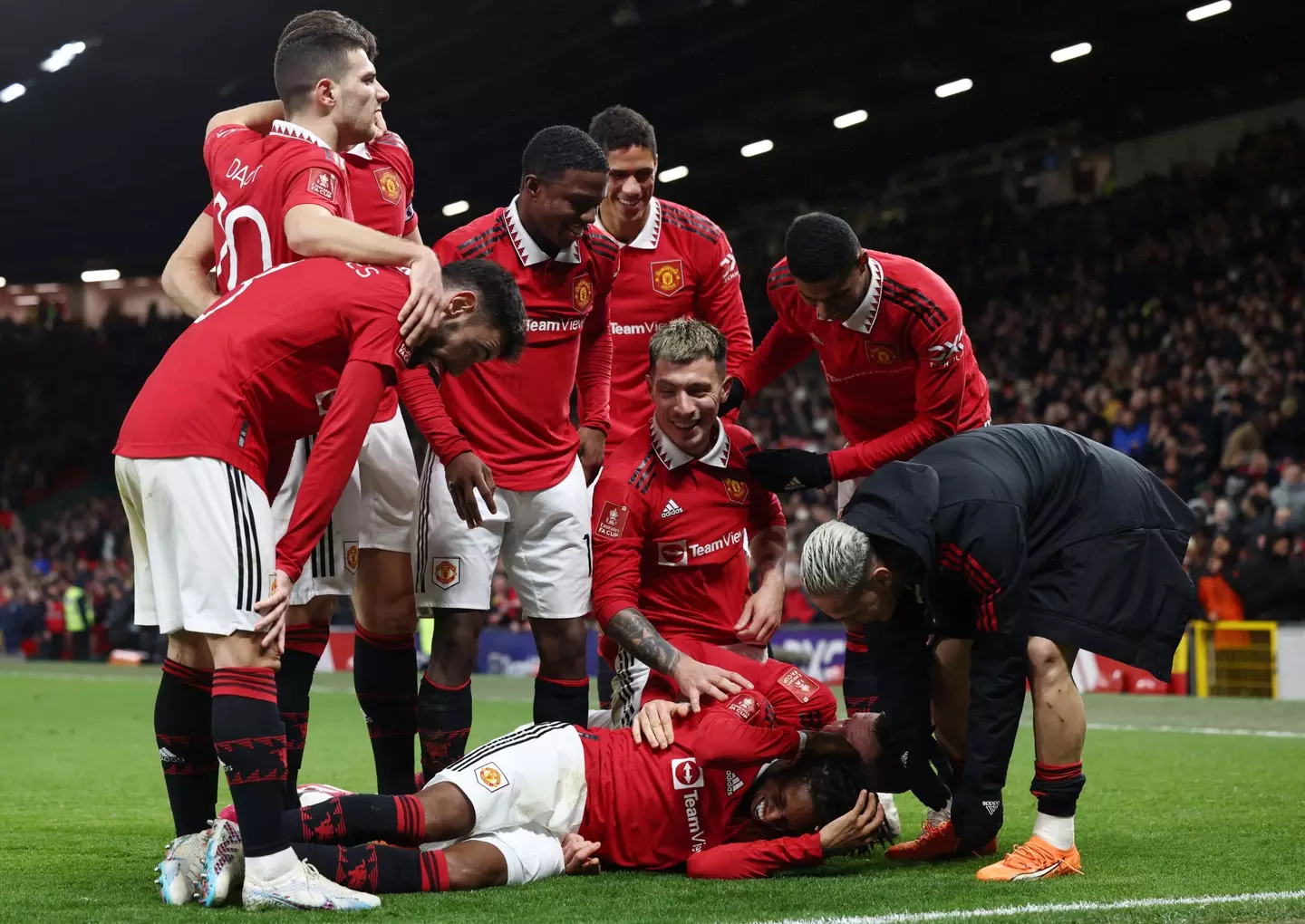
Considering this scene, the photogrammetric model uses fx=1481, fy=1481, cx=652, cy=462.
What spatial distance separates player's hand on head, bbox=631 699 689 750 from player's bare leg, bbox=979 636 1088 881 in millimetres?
976

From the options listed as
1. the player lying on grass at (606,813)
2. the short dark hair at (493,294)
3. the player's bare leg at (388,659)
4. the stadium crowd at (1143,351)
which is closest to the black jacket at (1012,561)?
the player lying on grass at (606,813)

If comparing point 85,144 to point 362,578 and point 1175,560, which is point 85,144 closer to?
point 362,578

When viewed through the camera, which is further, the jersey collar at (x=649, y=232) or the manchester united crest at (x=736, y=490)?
the jersey collar at (x=649, y=232)

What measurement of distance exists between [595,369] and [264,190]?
5.18ft

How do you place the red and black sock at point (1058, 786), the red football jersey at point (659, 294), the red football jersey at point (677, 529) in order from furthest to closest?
the red football jersey at point (659, 294) → the red football jersey at point (677, 529) → the red and black sock at point (1058, 786)

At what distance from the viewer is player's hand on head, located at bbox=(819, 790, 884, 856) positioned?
423 cm

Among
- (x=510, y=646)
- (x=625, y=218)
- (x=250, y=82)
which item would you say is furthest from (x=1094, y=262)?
(x=625, y=218)

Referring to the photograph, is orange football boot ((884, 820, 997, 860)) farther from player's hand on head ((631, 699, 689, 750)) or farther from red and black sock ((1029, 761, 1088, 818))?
player's hand on head ((631, 699, 689, 750))

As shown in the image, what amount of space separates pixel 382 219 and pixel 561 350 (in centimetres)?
83

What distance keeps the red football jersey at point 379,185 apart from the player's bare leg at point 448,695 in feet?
4.75

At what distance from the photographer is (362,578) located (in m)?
5.12

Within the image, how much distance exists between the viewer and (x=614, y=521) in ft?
16.5

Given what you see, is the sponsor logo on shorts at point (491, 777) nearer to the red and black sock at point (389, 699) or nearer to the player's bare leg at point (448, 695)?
the player's bare leg at point (448, 695)

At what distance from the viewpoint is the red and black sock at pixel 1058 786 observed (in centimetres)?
412
